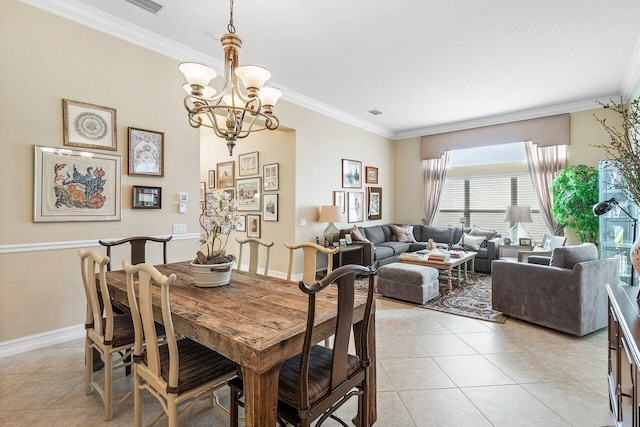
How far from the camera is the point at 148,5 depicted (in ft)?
9.41

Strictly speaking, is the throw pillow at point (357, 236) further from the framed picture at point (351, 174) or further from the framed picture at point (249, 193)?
the framed picture at point (249, 193)

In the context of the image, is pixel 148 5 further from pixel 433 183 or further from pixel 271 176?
pixel 433 183

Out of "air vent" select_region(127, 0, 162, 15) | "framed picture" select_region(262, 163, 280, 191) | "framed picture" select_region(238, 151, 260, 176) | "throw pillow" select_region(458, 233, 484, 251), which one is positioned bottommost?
"throw pillow" select_region(458, 233, 484, 251)

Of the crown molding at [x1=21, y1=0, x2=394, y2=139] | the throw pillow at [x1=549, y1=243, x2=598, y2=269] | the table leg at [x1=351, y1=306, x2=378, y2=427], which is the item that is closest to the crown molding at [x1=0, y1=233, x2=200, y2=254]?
the crown molding at [x1=21, y1=0, x2=394, y2=139]

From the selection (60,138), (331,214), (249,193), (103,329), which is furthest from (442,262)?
(60,138)

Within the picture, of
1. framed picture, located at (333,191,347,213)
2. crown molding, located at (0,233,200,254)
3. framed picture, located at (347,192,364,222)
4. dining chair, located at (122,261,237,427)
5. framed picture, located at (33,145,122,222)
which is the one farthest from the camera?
framed picture, located at (347,192,364,222)

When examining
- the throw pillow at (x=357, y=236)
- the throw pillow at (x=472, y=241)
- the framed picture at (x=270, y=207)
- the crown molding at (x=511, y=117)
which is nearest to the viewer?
the crown molding at (x=511, y=117)

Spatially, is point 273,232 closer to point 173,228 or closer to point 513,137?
point 173,228

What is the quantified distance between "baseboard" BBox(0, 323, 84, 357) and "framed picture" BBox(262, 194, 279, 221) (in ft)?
10.3

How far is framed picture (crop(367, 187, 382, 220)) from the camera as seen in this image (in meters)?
7.17

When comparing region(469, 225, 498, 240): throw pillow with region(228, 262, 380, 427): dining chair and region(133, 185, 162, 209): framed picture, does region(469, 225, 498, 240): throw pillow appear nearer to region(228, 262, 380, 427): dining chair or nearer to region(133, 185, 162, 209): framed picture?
region(228, 262, 380, 427): dining chair

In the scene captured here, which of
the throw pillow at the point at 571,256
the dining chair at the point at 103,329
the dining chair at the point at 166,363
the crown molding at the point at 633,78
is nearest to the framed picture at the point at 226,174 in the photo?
the dining chair at the point at 103,329

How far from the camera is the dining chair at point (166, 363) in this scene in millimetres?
1409

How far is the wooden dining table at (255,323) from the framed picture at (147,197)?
135 centimetres
